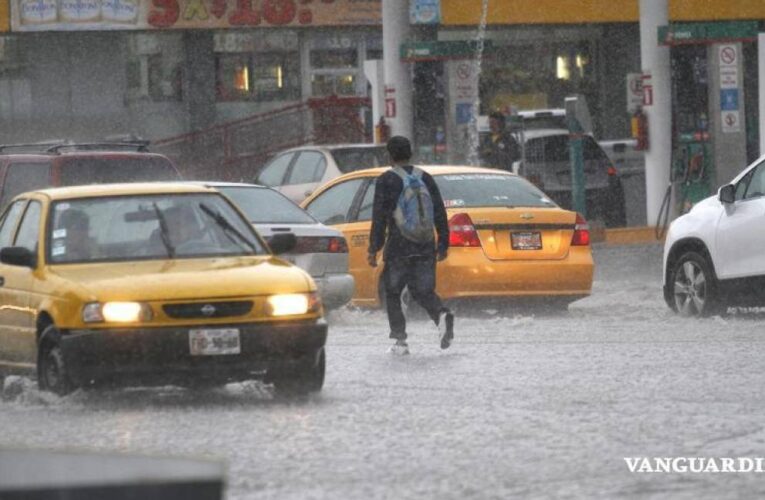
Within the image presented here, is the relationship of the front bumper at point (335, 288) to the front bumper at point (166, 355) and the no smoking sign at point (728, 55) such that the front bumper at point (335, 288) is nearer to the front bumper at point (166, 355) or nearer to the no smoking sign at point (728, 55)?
the front bumper at point (166, 355)

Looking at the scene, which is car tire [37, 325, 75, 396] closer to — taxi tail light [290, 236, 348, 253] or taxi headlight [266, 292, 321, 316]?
taxi headlight [266, 292, 321, 316]

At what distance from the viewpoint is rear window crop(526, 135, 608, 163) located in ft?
103

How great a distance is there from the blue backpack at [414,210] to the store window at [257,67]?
31.0 m

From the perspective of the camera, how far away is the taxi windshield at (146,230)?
12.9 m

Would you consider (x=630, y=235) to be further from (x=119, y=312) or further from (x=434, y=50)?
(x=119, y=312)

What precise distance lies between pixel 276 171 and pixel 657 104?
20.5 feet

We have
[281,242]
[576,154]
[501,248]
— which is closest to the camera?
[281,242]

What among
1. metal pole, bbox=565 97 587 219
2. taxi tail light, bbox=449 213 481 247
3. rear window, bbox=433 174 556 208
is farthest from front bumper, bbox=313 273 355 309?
metal pole, bbox=565 97 587 219

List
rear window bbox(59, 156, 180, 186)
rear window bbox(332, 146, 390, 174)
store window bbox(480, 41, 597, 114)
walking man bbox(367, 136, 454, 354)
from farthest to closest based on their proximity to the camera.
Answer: store window bbox(480, 41, 597, 114) < rear window bbox(332, 146, 390, 174) < rear window bbox(59, 156, 180, 186) < walking man bbox(367, 136, 454, 354)

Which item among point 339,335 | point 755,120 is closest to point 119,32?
point 755,120

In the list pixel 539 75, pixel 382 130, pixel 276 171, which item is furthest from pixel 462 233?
pixel 539 75

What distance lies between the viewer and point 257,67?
47.2m

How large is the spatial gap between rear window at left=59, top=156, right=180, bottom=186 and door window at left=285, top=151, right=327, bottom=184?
7153 mm

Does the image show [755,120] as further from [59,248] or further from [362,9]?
[59,248]
